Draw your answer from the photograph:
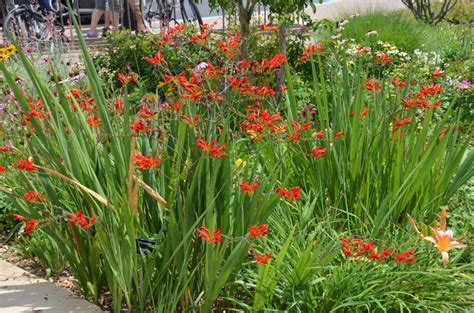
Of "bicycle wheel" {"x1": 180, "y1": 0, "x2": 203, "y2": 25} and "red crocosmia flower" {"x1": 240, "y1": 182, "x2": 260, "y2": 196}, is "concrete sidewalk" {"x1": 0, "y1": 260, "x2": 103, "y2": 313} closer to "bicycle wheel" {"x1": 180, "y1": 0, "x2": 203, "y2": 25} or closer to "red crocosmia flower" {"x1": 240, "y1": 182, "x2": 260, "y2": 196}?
"red crocosmia flower" {"x1": 240, "y1": 182, "x2": 260, "y2": 196}

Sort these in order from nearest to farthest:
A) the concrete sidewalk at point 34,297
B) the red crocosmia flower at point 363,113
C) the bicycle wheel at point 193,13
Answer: the concrete sidewalk at point 34,297
the red crocosmia flower at point 363,113
the bicycle wheel at point 193,13

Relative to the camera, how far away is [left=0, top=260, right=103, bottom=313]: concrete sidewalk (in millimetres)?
3219

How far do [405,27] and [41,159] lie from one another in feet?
23.3

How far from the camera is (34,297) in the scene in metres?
3.35

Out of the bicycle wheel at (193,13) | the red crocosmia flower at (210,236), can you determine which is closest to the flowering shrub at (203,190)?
the red crocosmia flower at (210,236)

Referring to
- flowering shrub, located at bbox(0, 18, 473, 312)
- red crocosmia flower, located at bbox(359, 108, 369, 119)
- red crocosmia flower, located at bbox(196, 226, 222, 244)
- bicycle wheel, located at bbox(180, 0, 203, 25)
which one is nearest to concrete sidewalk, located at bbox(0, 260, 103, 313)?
flowering shrub, located at bbox(0, 18, 473, 312)

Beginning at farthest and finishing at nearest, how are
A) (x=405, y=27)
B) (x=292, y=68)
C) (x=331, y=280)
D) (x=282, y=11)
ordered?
(x=405, y=27)
(x=292, y=68)
(x=282, y=11)
(x=331, y=280)

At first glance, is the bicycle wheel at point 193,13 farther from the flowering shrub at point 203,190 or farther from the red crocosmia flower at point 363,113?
the flowering shrub at point 203,190

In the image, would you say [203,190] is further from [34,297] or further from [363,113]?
[363,113]

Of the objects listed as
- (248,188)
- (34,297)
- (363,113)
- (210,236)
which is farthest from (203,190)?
(363,113)

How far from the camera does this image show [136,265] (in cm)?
288

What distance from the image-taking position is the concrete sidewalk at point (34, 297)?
322cm

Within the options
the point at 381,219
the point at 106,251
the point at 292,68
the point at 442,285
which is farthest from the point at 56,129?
the point at 292,68

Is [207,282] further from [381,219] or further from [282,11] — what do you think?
[282,11]
